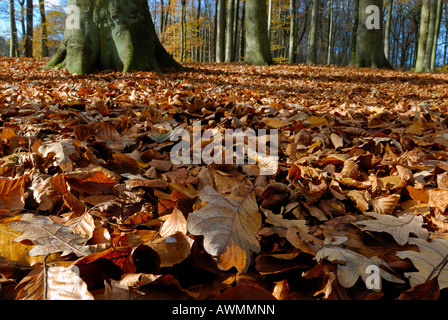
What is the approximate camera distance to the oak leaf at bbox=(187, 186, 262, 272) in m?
0.82

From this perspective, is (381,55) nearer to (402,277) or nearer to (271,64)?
(271,64)

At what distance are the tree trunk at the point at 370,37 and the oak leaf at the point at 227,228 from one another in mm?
13045

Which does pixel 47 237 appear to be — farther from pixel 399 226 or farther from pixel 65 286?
pixel 399 226

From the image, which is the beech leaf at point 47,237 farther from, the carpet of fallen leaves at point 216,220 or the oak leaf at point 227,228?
the oak leaf at point 227,228

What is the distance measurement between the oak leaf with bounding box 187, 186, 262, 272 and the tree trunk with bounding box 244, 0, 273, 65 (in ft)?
34.4

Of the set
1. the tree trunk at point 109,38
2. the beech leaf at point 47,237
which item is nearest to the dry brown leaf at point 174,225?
the beech leaf at point 47,237

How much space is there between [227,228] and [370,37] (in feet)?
44.0

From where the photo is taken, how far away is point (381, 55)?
12055 millimetres

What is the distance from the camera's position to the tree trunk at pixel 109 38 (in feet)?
19.4

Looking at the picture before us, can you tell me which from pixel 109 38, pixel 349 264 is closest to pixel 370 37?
pixel 109 38

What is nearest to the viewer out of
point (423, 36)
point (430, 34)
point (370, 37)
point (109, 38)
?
point (109, 38)

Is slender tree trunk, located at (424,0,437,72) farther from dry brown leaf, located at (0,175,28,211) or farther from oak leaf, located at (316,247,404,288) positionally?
dry brown leaf, located at (0,175,28,211)

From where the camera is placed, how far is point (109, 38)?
6078mm

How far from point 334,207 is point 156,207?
0.72m
